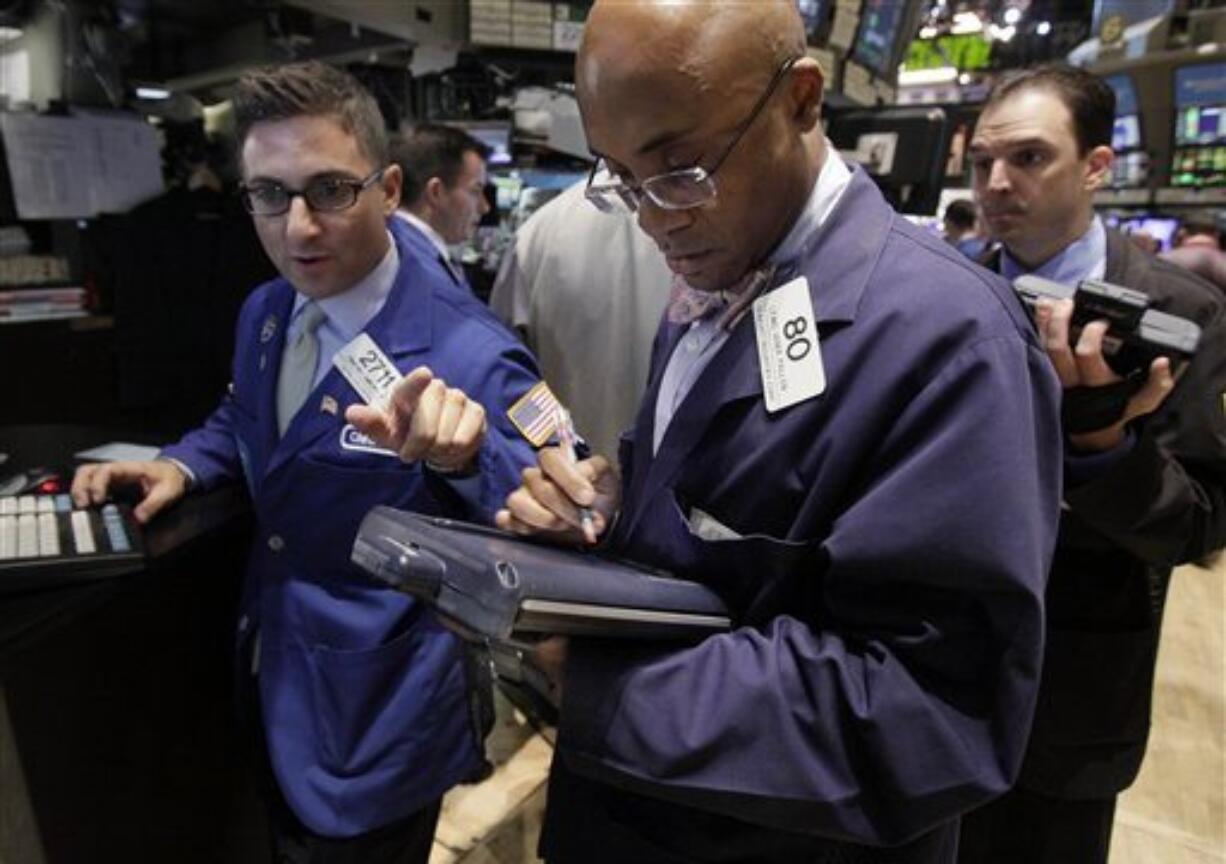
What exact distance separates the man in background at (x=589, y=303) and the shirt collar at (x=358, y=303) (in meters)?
0.70

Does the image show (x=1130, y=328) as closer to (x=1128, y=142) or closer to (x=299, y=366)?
(x=299, y=366)

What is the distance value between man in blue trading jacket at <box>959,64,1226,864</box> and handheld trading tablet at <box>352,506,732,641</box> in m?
0.65

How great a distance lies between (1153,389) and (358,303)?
3.71 feet

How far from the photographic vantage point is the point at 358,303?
131 centimetres

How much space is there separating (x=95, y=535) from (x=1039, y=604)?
115 centimetres

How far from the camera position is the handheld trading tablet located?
2.01 feet

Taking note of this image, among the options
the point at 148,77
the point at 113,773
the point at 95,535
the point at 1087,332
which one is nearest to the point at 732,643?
the point at 1087,332

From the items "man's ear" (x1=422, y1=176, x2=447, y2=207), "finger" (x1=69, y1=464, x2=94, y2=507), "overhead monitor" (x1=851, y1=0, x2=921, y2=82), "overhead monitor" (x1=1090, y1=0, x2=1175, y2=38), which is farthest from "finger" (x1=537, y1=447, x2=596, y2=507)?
"overhead monitor" (x1=1090, y1=0, x2=1175, y2=38)

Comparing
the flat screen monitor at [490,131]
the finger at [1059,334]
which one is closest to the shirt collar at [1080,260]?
the finger at [1059,334]

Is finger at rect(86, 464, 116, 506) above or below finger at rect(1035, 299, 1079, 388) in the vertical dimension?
below

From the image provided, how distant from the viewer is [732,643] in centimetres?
67

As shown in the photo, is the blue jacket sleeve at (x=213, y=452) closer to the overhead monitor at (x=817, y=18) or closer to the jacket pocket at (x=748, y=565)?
the jacket pocket at (x=748, y=565)

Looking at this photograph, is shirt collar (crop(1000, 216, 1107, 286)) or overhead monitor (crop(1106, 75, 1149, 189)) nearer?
shirt collar (crop(1000, 216, 1107, 286))

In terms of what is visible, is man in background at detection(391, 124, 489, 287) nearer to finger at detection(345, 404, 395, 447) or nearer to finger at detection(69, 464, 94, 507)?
finger at detection(69, 464, 94, 507)
